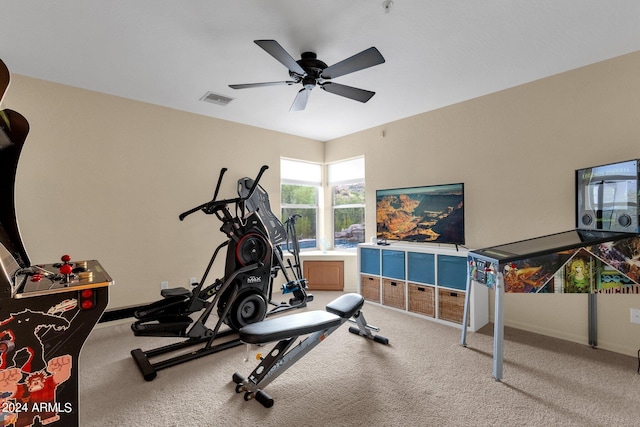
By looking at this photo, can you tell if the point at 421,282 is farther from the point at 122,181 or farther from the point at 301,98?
the point at 122,181

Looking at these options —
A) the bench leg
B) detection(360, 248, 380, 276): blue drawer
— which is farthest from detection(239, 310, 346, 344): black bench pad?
detection(360, 248, 380, 276): blue drawer

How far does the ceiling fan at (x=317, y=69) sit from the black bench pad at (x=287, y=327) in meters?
1.92

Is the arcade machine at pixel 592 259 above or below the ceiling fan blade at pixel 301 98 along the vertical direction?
below

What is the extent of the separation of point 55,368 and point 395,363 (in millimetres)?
2372

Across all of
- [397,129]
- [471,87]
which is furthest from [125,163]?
[471,87]

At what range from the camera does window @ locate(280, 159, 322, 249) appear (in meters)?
5.37

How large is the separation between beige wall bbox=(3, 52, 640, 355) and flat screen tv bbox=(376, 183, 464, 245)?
162 millimetres

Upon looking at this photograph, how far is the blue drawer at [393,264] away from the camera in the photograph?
4.02 m

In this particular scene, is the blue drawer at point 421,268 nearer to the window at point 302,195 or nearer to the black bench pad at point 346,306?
the black bench pad at point 346,306

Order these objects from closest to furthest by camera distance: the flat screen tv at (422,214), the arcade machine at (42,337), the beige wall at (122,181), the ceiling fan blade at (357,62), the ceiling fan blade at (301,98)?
the arcade machine at (42,337), the ceiling fan blade at (357,62), the ceiling fan blade at (301,98), the beige wall at (122,181), the flat screen tv at (422,214)

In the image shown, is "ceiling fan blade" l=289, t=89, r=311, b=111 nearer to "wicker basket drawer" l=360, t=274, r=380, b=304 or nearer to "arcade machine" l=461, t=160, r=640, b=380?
"arcade machine" l=461, t=160, r=640, b=380

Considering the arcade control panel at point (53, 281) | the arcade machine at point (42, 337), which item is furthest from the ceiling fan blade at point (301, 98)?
the arcade control panel at point (53, 281)

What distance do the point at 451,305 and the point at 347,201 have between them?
2.65 metres

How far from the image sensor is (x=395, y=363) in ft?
8.58
